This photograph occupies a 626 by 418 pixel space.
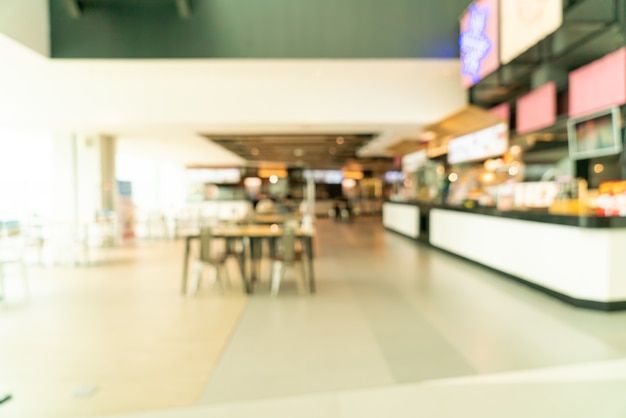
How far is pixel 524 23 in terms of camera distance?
234 inches

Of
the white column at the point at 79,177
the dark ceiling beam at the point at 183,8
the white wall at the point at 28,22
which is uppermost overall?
the dark ceiling beam at the point at 183,8

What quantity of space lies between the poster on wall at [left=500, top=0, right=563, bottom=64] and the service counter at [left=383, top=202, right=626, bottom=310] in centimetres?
215

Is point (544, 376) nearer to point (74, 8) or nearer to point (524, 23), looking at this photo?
point (524, 23)

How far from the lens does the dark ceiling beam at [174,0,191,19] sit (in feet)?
24.3

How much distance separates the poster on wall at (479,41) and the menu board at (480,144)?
126 centimetres

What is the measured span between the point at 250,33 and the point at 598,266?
599cm

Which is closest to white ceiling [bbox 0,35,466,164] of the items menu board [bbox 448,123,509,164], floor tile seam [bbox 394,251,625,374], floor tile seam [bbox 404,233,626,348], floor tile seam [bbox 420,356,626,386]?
menu board [bbox 448,123,509,164]

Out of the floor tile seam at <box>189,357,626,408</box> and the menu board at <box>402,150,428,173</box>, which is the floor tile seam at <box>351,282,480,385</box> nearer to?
the floor tile seam at <box>189,357,626,408</box>

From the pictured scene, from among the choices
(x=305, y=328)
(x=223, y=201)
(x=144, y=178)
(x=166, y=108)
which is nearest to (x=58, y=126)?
(x=166, y=108)

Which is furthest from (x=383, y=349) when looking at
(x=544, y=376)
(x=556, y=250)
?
(x=556, y=250)

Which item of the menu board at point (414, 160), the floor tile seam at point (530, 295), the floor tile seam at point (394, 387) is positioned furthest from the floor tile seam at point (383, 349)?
the menu board at point (414, 160)

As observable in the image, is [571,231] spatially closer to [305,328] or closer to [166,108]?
[305,328]

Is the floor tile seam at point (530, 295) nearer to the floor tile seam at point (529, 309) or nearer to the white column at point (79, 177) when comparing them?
the floor tile seam at point (529, 309)

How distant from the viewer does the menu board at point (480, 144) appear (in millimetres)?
8281
